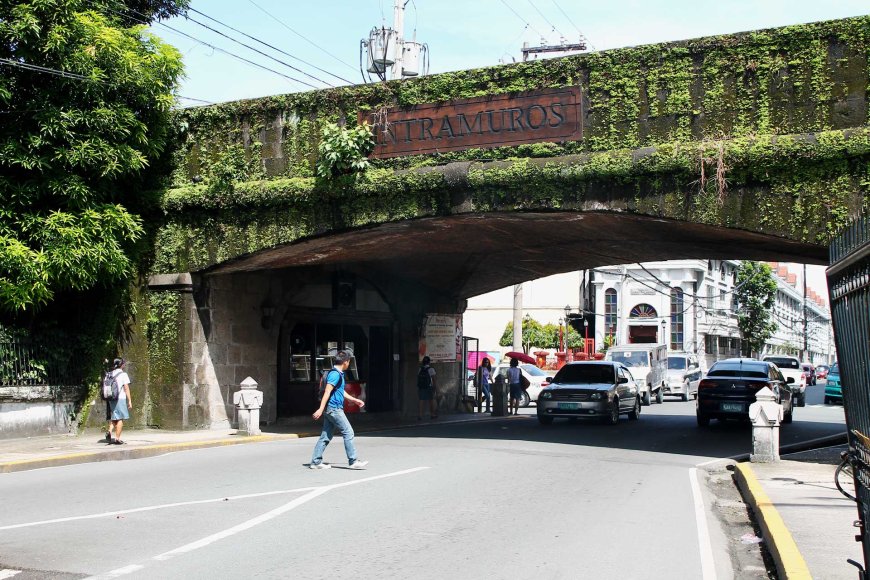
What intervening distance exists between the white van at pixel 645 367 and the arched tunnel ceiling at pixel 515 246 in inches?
A: 528

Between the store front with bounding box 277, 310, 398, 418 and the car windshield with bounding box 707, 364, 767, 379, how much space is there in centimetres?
971

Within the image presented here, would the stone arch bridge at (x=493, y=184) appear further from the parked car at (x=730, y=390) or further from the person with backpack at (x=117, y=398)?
the parked car at (x=730, y=390)

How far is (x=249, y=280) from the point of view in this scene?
2281 cm

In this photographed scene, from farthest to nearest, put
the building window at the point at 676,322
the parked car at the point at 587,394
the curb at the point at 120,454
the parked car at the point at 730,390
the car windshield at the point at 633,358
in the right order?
the building window at the point at 676,322 < the car windshield at the point at 633,358 < the parked car at the point at 587,394 < the parked car at the point at 730,390 < the curb at the point at 120,454

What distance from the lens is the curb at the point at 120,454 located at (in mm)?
14094

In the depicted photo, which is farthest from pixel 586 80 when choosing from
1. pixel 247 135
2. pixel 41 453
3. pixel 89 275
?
pixel 41 453

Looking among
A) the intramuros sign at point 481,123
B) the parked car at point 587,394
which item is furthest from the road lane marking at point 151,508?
the parked car at point 587,394

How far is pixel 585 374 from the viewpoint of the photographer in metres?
25.1

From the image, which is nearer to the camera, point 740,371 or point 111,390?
point 111,390

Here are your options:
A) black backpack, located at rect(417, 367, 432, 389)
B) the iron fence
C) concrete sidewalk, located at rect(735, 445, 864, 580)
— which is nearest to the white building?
black backpack, located at rect(417, 367, 432, 389)

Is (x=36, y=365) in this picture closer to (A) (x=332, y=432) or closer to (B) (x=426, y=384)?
(A) (x=332, y=432)

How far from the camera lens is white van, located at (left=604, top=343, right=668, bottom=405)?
39469 mm

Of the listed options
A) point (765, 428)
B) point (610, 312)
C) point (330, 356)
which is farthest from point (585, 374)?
point (610, 312)

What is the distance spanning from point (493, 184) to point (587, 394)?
844 centimetres
